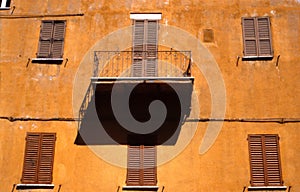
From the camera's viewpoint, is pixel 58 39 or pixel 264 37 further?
pixel 58 39

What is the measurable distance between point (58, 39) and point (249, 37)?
6577mm

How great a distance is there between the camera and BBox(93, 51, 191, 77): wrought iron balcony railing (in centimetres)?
1606

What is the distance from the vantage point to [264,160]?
15023 mm

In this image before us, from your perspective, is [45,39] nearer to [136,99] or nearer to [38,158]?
[136,99]

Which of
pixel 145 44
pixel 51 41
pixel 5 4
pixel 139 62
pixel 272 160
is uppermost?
pixel 5 4

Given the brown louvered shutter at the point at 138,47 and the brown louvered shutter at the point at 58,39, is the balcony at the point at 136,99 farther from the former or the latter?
the brown louvered shutter at the point at 58,39

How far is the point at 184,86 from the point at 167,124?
1.33 metres

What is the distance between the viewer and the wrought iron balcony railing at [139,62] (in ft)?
52.7

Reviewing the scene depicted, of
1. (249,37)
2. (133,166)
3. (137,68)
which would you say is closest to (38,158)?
(133,166)

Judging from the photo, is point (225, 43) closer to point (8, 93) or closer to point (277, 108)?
point (277, 108)

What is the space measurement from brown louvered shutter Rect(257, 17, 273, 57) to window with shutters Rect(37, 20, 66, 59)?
6767 mm

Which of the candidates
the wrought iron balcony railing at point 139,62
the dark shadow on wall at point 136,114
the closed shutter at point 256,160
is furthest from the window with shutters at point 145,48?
the closed shutter at point 256,160

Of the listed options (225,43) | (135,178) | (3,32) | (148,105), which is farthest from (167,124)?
(3,32)

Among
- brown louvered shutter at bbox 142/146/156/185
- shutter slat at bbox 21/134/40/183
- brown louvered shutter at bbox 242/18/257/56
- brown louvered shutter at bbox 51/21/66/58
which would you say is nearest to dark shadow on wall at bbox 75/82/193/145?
brown louvered shutter at bbox 142/146/156/185
